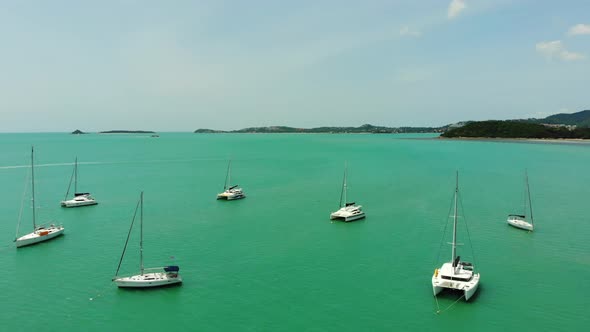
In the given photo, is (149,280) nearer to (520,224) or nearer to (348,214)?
(348,214)

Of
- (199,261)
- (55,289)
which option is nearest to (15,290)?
(55,289)

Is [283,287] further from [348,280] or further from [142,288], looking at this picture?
[142,288]

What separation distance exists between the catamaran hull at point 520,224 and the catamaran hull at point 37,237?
5128cm

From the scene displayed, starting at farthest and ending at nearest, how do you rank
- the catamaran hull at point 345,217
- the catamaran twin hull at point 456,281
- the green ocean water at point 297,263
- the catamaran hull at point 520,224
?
the catamaran hull at point 345,217, the catamaran hull at point 520,224, the catamaran twin hull at point 456,281, the green ocean water at point 297,263

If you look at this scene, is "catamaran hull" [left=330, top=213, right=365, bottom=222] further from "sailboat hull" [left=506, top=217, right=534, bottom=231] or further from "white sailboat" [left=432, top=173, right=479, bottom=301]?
"white sailboat" [left=432, top=173, right=479, bottom=301]

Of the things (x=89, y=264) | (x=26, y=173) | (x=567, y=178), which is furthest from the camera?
(x=26, y=173)

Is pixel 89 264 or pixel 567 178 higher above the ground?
pixel 567 178

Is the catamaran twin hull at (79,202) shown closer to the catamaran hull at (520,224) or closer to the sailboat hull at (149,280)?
the sailboat hull at (149,280)

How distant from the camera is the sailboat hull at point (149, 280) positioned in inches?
1120

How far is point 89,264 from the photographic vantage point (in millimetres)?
33719

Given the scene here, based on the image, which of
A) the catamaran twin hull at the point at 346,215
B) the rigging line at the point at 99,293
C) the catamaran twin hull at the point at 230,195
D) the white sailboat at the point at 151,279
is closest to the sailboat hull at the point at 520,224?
the catamaran twin hull at the point at 346,215

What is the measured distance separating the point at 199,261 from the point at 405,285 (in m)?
17.7

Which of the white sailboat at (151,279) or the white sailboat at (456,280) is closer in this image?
the white sailboat at (456,280)

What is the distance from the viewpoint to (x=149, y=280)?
2859cm
